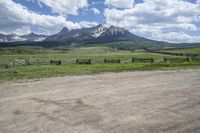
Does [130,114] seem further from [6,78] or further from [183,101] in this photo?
[6,78]

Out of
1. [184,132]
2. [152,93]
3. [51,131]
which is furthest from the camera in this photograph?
[152,93]

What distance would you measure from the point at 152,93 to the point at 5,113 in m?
8.96

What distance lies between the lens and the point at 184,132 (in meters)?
11.2

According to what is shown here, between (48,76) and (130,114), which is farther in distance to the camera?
(48,76)

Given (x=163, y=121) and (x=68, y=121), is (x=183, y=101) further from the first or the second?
(x=68, y=121)

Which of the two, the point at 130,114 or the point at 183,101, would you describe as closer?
the point at 130,114

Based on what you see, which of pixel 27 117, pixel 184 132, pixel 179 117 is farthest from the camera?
pixel 27 117

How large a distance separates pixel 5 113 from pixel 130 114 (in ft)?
21.1

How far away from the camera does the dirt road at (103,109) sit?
12.3m

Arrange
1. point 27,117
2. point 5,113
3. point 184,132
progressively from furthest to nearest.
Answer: point 5,113
point 27,117
point 184,132

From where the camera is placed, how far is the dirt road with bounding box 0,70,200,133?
12.3 metres

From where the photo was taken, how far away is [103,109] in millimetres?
15195

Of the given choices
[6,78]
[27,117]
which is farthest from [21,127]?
[6,78]

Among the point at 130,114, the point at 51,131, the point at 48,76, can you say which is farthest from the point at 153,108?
the point at 48,76
